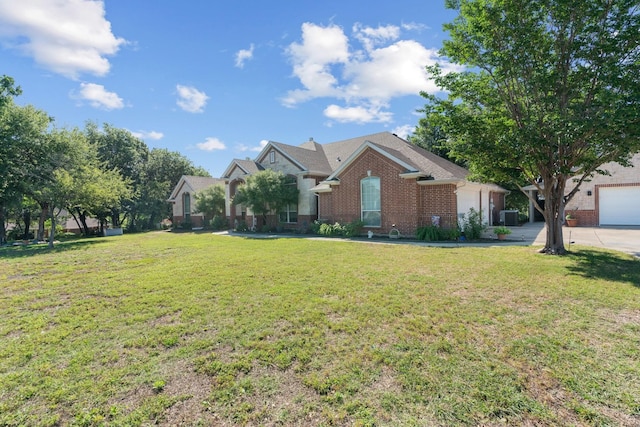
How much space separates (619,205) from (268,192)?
75.1 ft

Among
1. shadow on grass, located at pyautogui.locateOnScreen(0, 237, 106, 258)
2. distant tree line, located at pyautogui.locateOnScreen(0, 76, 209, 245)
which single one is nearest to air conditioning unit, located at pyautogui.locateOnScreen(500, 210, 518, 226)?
shadow on grass, located at pyautogui.locateOnScreen(0, 237, 106, 258)

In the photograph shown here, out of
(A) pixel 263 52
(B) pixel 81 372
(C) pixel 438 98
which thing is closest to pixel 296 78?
(A) pixel 263 52

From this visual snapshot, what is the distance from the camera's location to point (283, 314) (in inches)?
199

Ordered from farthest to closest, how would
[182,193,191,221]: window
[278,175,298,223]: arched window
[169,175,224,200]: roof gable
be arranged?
[182,193,191,221]: window, [169,175,224,200]: roof gable, [278,175,298,223]: arched window

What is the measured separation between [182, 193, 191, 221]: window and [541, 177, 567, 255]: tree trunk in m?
31.8

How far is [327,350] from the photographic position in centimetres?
385

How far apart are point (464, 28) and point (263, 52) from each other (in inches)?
398

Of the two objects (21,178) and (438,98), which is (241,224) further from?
(438,98)

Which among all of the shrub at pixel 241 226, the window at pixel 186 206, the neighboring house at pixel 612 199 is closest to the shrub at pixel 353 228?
the shrub at pixel 241 226

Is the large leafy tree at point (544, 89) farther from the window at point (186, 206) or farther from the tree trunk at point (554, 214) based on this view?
the window at point (186, 206)

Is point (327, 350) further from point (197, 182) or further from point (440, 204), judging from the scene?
point (197, 182)

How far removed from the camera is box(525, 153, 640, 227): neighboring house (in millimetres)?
18203

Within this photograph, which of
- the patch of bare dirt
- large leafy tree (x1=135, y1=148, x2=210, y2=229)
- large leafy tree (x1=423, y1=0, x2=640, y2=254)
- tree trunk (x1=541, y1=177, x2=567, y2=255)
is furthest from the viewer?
large leafy tree (x1=135, y1=148, x2=210, y2=229)

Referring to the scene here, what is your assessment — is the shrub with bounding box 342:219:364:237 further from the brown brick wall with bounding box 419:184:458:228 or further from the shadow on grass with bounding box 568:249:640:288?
the shadow on grass with bounding box 568:249:640:288
